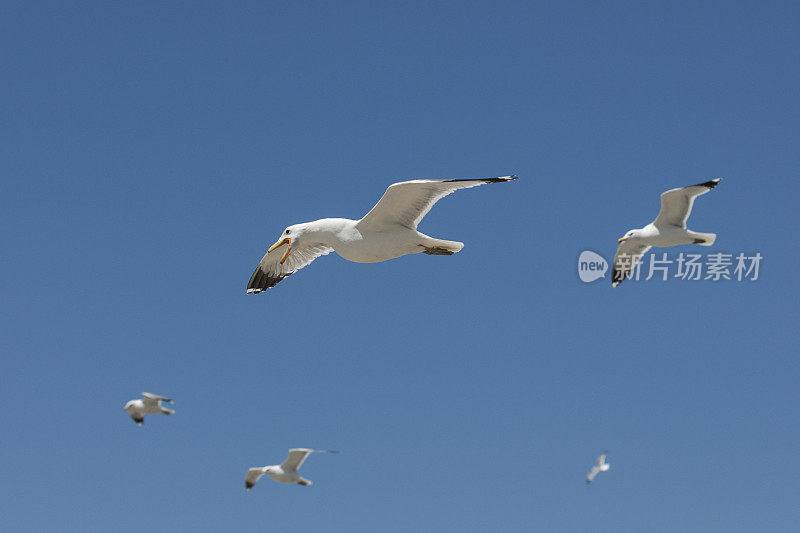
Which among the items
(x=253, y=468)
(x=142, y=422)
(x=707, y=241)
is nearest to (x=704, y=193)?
(x=707, y=241)

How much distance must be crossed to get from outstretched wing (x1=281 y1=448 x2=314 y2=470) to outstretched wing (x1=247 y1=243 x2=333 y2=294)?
8.65 metres

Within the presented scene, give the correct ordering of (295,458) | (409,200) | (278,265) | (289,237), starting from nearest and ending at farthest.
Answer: (409,200), (289,237), (278,265), (295,458)

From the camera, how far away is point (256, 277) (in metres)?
12.3

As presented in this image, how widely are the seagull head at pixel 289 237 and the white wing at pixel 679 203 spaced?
705cm

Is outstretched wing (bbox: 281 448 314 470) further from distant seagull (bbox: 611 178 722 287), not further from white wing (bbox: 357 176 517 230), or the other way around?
white wing (bbox: 357 176 517 230)

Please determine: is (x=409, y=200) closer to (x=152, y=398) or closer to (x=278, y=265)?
(x=278, y=265)

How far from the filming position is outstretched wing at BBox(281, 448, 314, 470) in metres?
20.1

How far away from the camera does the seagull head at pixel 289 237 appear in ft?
35.4

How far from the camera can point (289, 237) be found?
1095cm

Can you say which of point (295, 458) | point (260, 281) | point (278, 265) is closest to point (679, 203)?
point (278, 265)

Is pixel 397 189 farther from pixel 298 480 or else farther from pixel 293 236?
pixel 298 480

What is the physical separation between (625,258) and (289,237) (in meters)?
8.81

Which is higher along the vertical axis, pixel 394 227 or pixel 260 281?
pixel 394 227

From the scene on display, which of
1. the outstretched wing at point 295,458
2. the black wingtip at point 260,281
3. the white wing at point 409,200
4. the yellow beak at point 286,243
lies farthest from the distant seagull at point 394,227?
the outstretched wing at point 295,458
